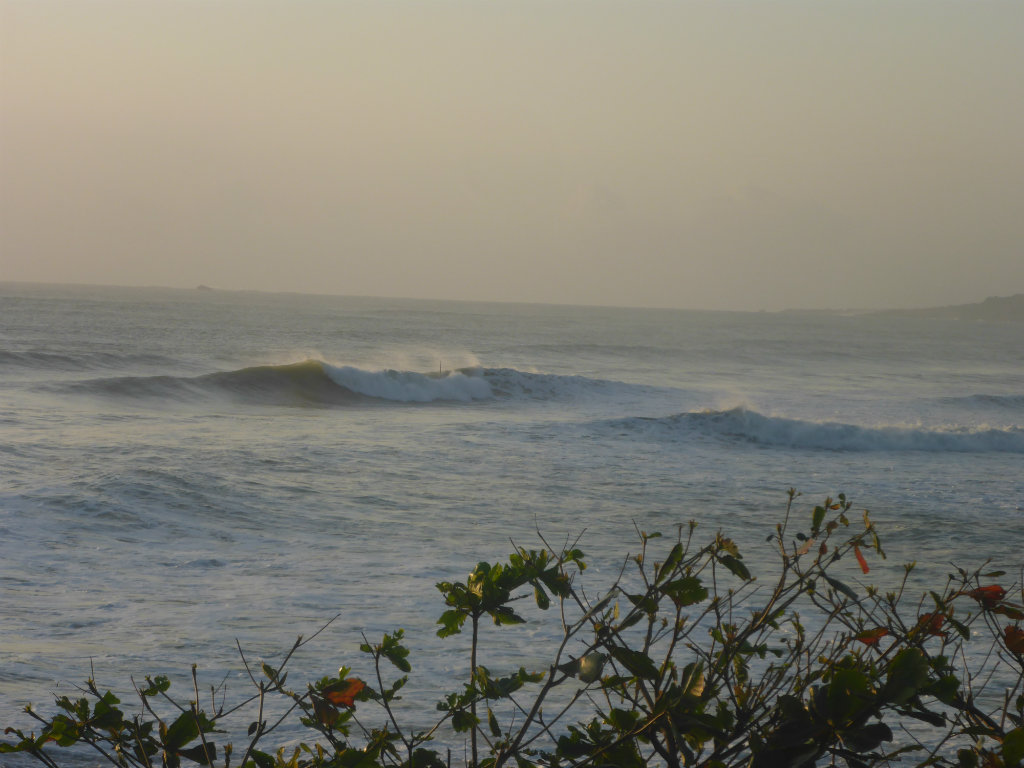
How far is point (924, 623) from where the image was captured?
186 cm

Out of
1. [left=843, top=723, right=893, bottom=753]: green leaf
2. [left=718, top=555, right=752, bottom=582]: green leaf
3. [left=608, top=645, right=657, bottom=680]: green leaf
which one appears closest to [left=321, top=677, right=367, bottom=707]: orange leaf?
[left=608, top=645, right=657, bottom=680]: green leaf

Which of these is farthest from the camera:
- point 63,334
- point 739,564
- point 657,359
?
point 657,359

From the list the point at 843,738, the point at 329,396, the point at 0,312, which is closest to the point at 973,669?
the point at 843,738

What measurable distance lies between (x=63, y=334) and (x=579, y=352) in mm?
24862

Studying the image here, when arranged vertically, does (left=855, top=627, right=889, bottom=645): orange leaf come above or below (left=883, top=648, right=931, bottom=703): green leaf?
below

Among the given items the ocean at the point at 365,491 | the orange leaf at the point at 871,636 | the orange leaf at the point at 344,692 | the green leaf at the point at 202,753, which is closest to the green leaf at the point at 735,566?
the orange leaf at the point at 871,636

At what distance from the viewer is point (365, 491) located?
33.1 ft

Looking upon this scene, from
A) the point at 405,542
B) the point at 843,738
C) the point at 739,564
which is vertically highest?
the point at 739,564

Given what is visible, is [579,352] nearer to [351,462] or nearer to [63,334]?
[63,334]

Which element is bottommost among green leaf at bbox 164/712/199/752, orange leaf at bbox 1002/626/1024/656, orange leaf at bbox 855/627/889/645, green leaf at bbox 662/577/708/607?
green leaf at bbox 164/712/199/752

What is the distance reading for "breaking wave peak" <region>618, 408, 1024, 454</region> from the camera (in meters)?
17.8

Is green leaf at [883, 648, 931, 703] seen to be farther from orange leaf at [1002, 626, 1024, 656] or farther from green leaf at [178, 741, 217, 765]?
green leaf at [178, 741, 217, 765]

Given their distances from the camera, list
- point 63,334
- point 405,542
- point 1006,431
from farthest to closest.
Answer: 1. point 63,334
2. point 1006,431
3. point 405,542

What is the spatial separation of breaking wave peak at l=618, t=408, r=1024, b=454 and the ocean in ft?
0.21
